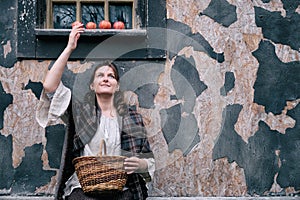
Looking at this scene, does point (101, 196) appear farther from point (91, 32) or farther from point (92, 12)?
point (92, 12)

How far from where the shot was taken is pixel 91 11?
14.4ft

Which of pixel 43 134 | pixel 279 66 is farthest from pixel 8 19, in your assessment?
pixel 279 66

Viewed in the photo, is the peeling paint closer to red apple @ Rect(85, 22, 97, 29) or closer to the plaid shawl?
red apple @ Rect(85, 22, 97, 29)

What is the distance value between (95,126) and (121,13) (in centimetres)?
105

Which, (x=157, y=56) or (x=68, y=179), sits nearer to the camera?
(x=68, y=179)

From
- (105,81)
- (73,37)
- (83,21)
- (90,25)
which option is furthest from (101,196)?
(83,21)

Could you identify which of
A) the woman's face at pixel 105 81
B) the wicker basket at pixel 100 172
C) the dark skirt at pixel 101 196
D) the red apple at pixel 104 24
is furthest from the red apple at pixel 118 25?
the dark skirt at pixel 101 196

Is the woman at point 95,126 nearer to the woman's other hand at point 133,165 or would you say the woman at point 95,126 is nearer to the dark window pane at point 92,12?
the woman's other hand at point 133,165

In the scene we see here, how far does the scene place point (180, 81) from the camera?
13.9ft

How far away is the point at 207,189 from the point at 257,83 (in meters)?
0.81

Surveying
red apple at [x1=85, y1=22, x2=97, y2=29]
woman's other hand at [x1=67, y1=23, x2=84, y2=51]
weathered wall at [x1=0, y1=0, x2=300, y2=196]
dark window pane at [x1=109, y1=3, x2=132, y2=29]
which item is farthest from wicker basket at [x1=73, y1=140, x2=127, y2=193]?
dark window pane at [x1=109, y1=3, x2=132, y2=29]

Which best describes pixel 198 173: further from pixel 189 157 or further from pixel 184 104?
pixel 184 104

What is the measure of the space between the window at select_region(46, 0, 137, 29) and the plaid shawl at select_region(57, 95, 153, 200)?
85 cm

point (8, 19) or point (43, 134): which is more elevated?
point (8, 19)
